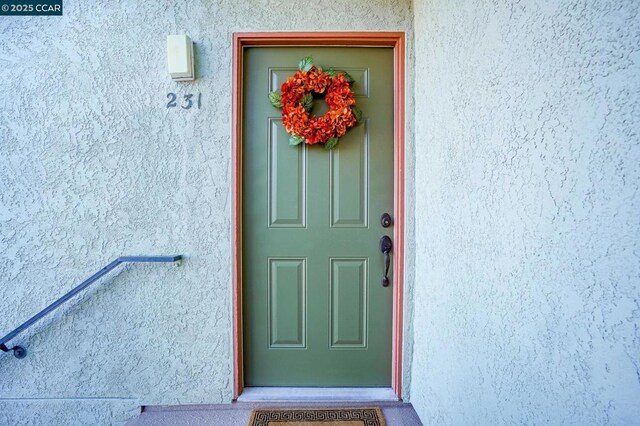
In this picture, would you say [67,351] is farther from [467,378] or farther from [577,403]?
[577,403]

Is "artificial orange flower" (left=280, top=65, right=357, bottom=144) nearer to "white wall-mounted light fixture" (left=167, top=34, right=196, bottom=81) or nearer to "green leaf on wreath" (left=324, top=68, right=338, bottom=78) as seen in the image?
"green leaf on wreath" (left=324, top=68, right=338, bottom=78)

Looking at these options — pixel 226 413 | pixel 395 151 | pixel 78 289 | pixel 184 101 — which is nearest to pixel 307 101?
pixel 395 151

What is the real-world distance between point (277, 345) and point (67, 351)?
147 centimetres

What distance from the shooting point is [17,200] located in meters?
2.05

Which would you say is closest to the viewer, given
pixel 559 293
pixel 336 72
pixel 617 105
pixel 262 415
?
pixel 617 105

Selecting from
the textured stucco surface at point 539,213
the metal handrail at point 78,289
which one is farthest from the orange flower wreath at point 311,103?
the metal handrail at point 78,289

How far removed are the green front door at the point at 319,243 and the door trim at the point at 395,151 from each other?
0.06m

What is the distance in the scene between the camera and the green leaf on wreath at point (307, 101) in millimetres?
2098

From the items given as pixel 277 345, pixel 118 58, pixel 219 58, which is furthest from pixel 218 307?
pixel 118 58

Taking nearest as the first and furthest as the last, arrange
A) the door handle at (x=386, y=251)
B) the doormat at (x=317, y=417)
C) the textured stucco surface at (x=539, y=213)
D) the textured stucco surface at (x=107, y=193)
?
the textured stucco surface at (x=539, y=213), the doormat at (x=317, y=417), the textured stucco surface at (x=107, y=193), the door handle at (x=386, y=251)

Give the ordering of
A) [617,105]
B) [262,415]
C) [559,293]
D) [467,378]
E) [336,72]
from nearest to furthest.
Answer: [617,105] → [559,293] → [467,378] → [262,415] → [336,72]

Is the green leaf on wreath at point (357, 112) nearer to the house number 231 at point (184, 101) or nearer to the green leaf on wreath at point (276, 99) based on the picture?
the green leaf on wreath at point (276, 99)

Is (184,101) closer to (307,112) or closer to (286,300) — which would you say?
(307,112)

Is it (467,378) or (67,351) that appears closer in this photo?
(467,378)
